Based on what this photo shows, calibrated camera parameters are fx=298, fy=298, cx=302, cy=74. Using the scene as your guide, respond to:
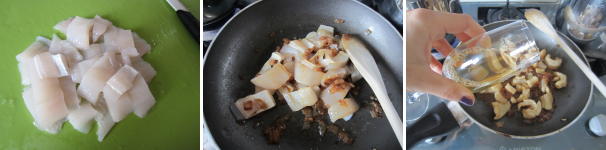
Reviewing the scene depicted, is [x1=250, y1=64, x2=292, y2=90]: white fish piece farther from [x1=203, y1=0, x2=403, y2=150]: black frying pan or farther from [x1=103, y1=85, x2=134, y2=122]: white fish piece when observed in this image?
[x1=103, y1=85, x2=134, y2=122]: white fish piece

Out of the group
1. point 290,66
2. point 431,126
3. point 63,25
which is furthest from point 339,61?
point 63,25

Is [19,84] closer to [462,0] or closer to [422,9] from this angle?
[422,9]

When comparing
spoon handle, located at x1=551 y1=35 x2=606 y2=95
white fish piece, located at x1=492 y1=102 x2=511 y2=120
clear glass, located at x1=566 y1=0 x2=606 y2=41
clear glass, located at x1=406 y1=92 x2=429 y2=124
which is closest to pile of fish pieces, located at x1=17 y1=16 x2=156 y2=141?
clear glass, located at x1=406 y1=92 x2=429 y2=124

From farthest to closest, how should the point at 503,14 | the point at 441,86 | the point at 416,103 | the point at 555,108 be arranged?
1. the point at 503,14
2. the point at 555,108
3. the point at 416,103
4. the point at 441,86

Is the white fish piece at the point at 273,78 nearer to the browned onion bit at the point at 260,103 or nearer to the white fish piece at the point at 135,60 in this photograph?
the browned onion bit at the point at 260,103

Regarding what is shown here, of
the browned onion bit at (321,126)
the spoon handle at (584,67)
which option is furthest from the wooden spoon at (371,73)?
the spoon handle at (584,67)

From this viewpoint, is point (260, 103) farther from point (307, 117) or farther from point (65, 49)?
point (65, 49)
